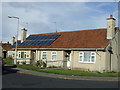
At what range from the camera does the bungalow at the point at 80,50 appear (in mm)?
20438

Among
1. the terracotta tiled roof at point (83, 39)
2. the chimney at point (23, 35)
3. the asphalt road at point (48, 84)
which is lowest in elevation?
the asphalt road at point (48, 84)

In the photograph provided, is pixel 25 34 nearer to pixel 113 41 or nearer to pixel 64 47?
pixel 64 47

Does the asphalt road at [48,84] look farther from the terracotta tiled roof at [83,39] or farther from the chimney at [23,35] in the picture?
the chimney at [23,35]

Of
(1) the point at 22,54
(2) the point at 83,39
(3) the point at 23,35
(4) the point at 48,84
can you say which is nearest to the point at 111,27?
(2) the point at 83,39

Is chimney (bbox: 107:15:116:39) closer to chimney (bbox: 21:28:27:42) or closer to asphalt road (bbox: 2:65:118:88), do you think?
asphalt road (bbox: 2:65:118:88)

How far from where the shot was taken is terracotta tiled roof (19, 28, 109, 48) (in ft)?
70.7

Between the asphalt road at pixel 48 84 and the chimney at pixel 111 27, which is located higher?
the chimney at pixel 111 27

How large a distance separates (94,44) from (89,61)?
212 centimetres

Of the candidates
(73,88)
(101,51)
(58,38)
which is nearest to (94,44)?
(101,51)

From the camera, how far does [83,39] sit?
78.7ft

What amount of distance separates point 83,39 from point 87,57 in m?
3.56

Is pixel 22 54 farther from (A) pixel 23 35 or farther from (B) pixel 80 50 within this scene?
(B) pixel 80 50

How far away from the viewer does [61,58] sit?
23.6 m

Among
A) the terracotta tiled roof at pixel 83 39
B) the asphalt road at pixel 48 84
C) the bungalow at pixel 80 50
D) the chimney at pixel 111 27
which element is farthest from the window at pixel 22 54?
the asphalt road at pixel 48 84
